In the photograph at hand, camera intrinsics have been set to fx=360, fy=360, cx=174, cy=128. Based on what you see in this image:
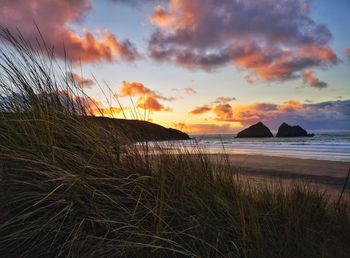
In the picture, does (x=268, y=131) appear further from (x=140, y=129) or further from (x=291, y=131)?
(x=140, y=129)

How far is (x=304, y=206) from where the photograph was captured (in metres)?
3.11

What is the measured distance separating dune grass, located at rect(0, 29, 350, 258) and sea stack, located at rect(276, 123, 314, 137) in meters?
71.4

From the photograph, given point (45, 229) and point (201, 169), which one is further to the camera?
point (201, 169)

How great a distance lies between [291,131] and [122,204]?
75666mm

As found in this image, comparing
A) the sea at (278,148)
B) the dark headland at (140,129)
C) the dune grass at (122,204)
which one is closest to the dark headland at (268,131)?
the sea at (278,148)

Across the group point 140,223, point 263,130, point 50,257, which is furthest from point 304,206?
point 263,130

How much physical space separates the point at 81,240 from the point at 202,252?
785 millimetres

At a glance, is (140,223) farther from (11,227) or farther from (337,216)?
(337,216)

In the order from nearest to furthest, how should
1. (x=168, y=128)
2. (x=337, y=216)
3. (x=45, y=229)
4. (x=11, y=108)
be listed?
(x=45, y=229) < (x=337, y=216) < (x=11, y=108) < (x=168, y=128)

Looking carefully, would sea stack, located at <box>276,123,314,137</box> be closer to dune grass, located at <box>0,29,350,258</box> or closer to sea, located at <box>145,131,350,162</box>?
sea, located at <box>145,131,350,162</box>

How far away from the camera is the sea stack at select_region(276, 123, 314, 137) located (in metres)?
71.2

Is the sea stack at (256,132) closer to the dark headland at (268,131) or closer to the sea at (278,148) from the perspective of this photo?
the dark headland at (268,131)

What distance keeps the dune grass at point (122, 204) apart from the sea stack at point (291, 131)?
234 ft

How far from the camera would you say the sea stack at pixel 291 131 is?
234 feet
